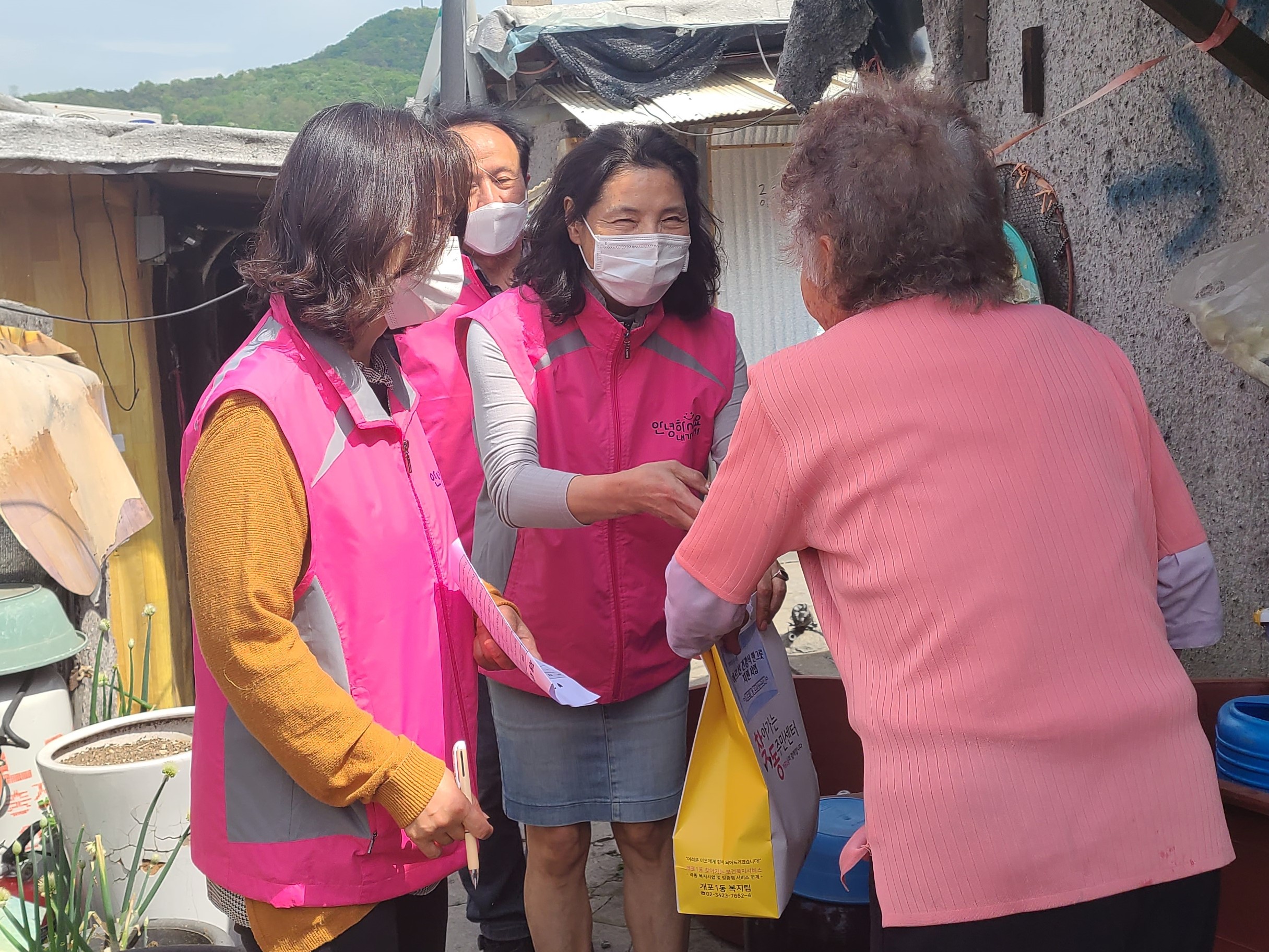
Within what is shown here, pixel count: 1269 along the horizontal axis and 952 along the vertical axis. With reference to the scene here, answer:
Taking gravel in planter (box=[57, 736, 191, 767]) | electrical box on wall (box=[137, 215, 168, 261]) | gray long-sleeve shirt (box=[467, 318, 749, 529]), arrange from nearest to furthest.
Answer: gray long-sleeve shirt (box=[467, 318, 749, 529]), gravel in planter (box=[57, 736, 191, 767]), electrical box on wall (box=[137, 215, 168, 261])

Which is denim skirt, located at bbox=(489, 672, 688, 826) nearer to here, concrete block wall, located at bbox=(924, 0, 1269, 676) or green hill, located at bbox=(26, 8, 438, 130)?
concrete block wall, located at bbox=(924, 0, 1269, 676)

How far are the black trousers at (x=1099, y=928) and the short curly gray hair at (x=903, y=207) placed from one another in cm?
77

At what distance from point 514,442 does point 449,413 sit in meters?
0.76

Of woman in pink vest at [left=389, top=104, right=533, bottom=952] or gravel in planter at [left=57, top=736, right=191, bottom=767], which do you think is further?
gravel in planter at [left=57, top=736, right=191, bottom=767]

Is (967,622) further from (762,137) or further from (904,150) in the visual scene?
(762,137)

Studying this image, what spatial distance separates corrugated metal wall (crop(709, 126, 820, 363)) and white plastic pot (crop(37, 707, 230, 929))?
20.3 feet

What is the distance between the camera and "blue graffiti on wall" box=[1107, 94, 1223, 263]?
2469mm

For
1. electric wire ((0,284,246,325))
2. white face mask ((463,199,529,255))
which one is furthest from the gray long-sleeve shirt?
electric wire ((0,284,246,325))

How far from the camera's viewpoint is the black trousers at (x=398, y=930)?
1625 millimetres

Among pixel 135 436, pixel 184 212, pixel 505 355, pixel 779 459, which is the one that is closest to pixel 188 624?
pixel 135 436

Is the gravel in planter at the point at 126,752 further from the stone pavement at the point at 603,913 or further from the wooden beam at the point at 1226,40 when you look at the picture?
the wooden beam at the point at 1226,40

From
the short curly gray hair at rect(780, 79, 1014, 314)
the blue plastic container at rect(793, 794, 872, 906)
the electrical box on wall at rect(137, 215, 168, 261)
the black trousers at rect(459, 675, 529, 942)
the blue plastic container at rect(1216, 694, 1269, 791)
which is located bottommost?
the black trousers at rect(459, 675, 529, 942)

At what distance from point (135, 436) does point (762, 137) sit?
5.29m

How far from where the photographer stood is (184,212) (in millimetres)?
5816
